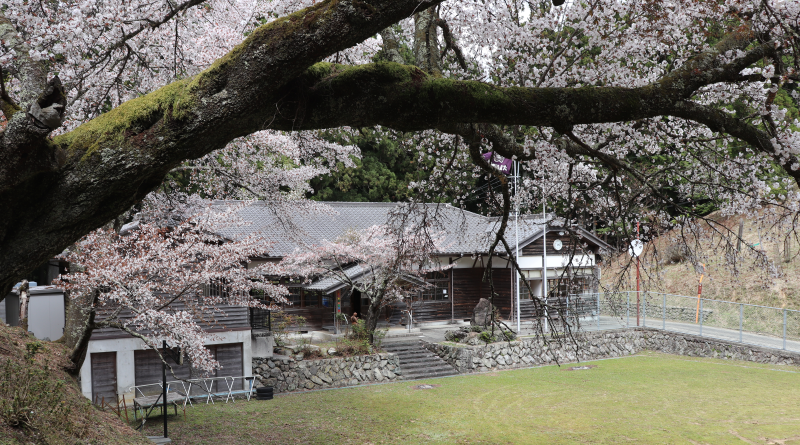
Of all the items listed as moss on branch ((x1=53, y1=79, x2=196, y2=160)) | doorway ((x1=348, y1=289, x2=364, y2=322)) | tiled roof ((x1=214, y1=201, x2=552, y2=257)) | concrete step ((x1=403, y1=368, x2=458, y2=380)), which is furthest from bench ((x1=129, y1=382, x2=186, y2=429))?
moss on branch ((x1=53, y1=79, x2=196, y2=160))

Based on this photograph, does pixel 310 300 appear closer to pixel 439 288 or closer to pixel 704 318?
pixel 439 288

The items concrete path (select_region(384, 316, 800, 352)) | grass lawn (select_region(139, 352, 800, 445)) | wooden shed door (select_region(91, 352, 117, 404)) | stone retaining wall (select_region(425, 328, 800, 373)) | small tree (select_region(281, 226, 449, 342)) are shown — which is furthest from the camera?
concrete path (select_region(384, 316, 800, 352))

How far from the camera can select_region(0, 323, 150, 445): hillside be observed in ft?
16.2

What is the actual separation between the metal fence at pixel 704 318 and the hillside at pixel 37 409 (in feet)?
47.5

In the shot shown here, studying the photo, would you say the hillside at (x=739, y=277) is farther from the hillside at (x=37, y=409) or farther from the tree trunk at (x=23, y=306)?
the tree trunk at (x=23, y=306)

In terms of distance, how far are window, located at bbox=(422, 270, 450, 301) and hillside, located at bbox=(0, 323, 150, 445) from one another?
1524 centimetres

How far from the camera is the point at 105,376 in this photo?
13211 millimetres

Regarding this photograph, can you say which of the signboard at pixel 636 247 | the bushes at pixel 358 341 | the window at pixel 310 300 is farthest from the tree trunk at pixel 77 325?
the window at pixel 310 300

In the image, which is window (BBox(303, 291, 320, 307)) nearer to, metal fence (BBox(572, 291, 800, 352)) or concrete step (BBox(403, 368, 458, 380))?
concrete step (BBox(403, 368, 458, 380))

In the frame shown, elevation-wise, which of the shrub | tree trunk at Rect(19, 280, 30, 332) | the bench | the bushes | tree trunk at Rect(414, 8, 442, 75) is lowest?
the bench

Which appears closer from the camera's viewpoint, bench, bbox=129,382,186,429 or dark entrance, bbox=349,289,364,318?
bench, bbox=129,382,186,429

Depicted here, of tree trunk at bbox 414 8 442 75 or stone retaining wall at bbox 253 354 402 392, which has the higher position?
tree trunk at bbox 414 8 442 75

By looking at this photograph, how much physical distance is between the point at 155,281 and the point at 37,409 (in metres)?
6.50

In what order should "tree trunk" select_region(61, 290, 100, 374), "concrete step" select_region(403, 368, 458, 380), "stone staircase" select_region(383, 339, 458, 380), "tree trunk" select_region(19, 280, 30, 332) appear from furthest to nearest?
"stone staircase" select_region(383, 339, 458, 380), "concrete step" select_region(403, 368, 458, 380), "tree trunk" select_region(19, 280, 30, 332), "tree trunk" select_region(61, 290, 100, 374)
